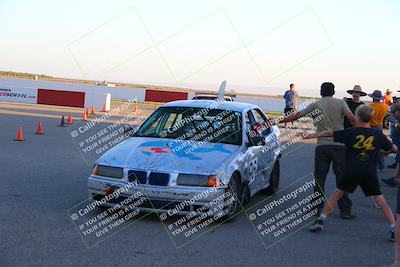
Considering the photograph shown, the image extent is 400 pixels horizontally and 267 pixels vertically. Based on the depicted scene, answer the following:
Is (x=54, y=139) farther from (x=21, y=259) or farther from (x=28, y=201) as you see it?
(x=21, y=259)

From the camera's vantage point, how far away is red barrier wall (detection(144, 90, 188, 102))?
32.7 m

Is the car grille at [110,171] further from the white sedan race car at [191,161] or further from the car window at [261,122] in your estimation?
the car window at [261,122]

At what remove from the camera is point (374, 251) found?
570 cm

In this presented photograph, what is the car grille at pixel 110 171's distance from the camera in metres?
6.30

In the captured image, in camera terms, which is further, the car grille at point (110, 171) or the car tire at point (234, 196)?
the car tire at point (234, 196)

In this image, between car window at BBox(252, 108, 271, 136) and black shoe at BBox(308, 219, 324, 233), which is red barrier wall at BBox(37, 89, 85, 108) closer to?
car window at BBox(252, 108, 271, 136)

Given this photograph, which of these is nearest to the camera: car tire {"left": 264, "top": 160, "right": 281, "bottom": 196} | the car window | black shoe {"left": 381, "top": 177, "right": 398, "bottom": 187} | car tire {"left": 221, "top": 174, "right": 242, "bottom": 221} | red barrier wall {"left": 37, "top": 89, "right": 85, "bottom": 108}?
car tire {"left": 221, "top": 174, "right": 242, "bottom": 221}

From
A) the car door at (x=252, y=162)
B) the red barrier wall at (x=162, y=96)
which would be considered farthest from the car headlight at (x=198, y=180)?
the red barrier wall at (x=162, y=96)

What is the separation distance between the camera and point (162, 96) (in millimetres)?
35281

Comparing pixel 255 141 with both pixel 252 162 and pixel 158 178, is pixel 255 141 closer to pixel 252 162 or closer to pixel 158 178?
pixel 252 162

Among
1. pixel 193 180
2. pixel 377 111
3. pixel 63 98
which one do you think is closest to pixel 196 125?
pixel 193 180

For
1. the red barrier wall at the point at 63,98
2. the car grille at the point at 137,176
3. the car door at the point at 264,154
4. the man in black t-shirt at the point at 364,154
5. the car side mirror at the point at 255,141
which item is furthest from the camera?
the red barrier wall at the point at 63,98

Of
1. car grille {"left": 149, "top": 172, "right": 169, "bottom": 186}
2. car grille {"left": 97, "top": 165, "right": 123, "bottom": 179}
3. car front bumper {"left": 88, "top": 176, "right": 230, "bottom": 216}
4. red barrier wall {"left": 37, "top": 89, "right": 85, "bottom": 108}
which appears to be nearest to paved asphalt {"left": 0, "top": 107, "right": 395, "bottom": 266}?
car front bumper {"left": 88, "top": 176, "right": 230, "bottom": 216}

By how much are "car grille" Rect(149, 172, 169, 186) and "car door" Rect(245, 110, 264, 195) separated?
128cm
